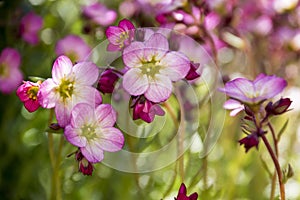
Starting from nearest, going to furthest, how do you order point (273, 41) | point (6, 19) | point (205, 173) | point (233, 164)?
1. point (205, 173)
2. point (233, 164)
3. point (6, 19)
4. point (273, 41)

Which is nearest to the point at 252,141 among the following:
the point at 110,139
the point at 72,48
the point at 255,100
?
the point at 255,100

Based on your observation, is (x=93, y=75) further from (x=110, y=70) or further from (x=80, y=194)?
(x=80, y=194)

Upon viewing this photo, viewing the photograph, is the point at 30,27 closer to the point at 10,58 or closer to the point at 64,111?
the point at 10,58

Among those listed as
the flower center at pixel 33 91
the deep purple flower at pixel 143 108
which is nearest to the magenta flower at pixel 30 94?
the flower center at pixel 33 91

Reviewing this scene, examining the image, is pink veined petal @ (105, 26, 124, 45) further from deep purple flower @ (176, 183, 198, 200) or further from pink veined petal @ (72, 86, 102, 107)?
deep purple flower @ (176, 183, 198, 200)

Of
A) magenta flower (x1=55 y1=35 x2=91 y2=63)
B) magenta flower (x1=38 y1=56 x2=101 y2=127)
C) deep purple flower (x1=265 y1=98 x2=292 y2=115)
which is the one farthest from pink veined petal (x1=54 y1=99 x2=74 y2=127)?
magenta flower (x1=55 y1=35 x2=91 y2=63)

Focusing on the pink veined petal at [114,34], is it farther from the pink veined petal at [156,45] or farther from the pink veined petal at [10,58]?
the pink veined petal at [10,58]

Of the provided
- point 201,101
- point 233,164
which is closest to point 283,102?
point 201,101
